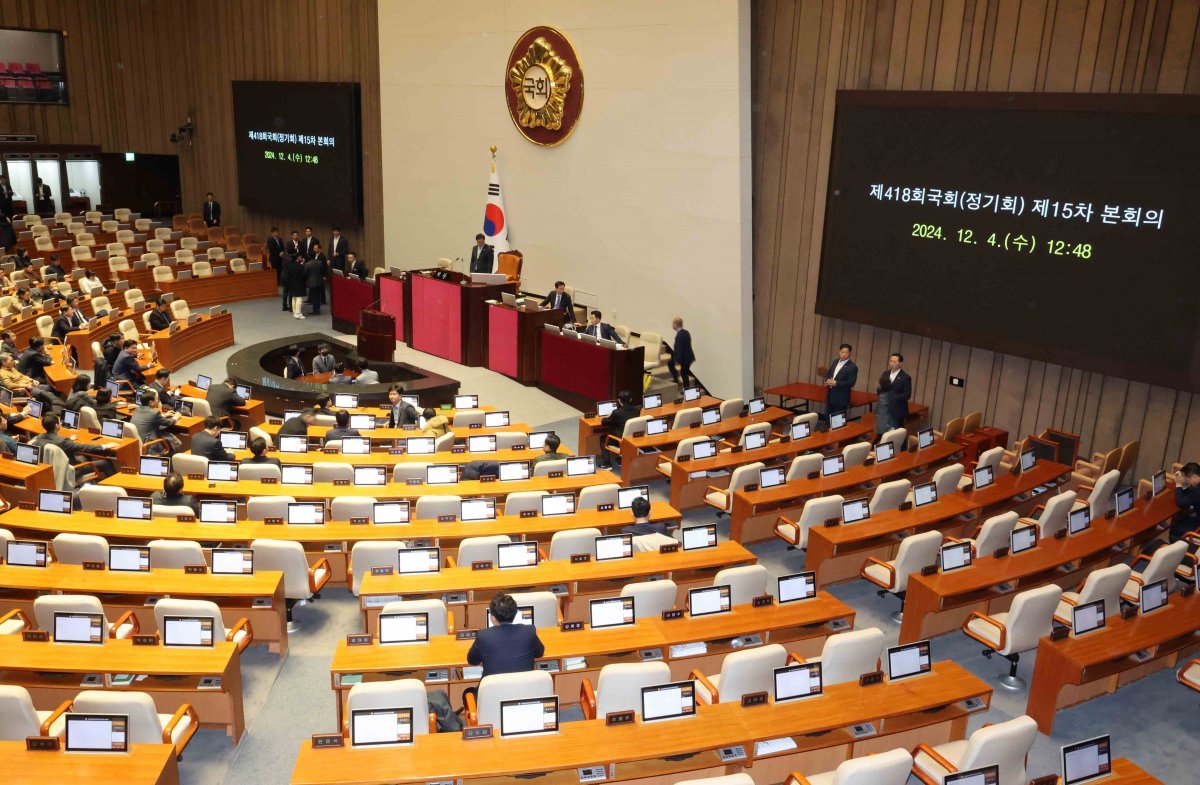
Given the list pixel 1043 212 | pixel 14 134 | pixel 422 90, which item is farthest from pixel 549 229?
pixel 14 134

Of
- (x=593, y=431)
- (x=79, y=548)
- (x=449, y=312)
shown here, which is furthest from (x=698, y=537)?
(x=449, y=312)

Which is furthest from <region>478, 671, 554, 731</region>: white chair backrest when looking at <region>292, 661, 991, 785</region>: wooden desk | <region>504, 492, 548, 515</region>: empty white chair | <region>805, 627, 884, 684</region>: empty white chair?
<region>504, 492, 548, 515</region>: empty white chair

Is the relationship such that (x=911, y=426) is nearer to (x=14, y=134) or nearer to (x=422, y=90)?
(x=422, y=90)

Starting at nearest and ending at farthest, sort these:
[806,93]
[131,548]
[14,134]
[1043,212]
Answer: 1. [131,548]
2. [1043,212]
3. [806,93]
4. [14,134]

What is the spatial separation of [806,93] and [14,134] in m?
19.6

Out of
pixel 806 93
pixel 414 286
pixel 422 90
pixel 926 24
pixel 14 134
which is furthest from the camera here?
pixel 14 134

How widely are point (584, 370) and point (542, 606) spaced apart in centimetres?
726

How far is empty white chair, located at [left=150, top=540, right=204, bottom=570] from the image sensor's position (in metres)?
7.24

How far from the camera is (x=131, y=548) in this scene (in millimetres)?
7227

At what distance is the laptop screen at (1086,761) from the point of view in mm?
5074

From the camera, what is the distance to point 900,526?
8.63 meters

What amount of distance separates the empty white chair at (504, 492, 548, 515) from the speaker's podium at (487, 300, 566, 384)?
6030 mm

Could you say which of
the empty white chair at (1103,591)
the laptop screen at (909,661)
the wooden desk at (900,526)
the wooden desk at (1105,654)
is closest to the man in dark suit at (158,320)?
the wooden desk at (900,526)

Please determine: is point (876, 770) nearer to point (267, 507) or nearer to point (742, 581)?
point (742, 581)
